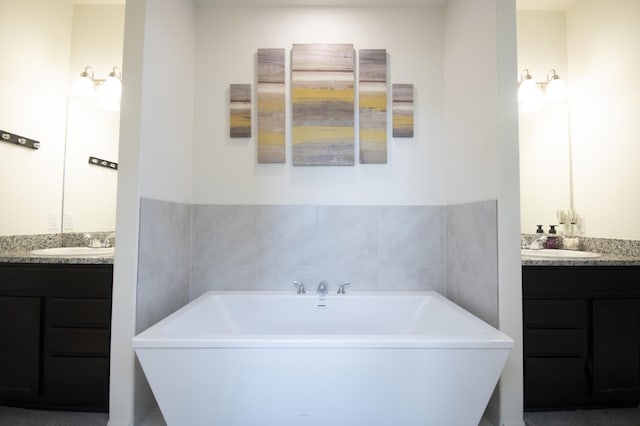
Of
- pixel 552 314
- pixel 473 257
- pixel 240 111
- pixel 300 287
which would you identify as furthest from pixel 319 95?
pixel 552 314

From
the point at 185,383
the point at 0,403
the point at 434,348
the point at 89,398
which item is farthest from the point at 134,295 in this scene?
the point at 434,348

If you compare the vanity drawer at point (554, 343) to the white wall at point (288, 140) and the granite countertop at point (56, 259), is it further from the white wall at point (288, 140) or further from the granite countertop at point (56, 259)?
the granite countertop at point (56, 259)

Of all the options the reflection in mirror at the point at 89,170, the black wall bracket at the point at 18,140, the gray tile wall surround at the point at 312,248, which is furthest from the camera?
the reflection in mirror at the point at 89,170

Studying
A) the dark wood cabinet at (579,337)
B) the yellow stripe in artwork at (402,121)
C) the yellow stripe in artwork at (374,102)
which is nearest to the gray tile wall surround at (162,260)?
the yellow stripe in artwork at (374,102)

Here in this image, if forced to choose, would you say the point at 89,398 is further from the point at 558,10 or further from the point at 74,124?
the point at 558,10

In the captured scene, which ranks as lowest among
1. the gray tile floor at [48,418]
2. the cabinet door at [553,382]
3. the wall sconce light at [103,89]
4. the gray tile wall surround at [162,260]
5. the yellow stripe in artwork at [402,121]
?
the gray tile floor at [48,418]

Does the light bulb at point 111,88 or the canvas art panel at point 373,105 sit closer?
the canvas art panel at point 373,105

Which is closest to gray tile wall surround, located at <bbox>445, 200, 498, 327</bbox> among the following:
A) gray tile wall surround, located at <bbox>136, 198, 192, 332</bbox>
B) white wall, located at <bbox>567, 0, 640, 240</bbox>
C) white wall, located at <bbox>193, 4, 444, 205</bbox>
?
white wall, located at <bbox>193, 4, 444, 205</bbox>

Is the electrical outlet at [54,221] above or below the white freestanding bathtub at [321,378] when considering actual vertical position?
above

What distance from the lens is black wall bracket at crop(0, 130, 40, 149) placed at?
181cm

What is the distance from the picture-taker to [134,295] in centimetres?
140

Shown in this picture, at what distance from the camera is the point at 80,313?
1477 millimetres

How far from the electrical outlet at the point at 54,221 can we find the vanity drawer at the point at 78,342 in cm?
98

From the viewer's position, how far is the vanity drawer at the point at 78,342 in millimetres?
1468
